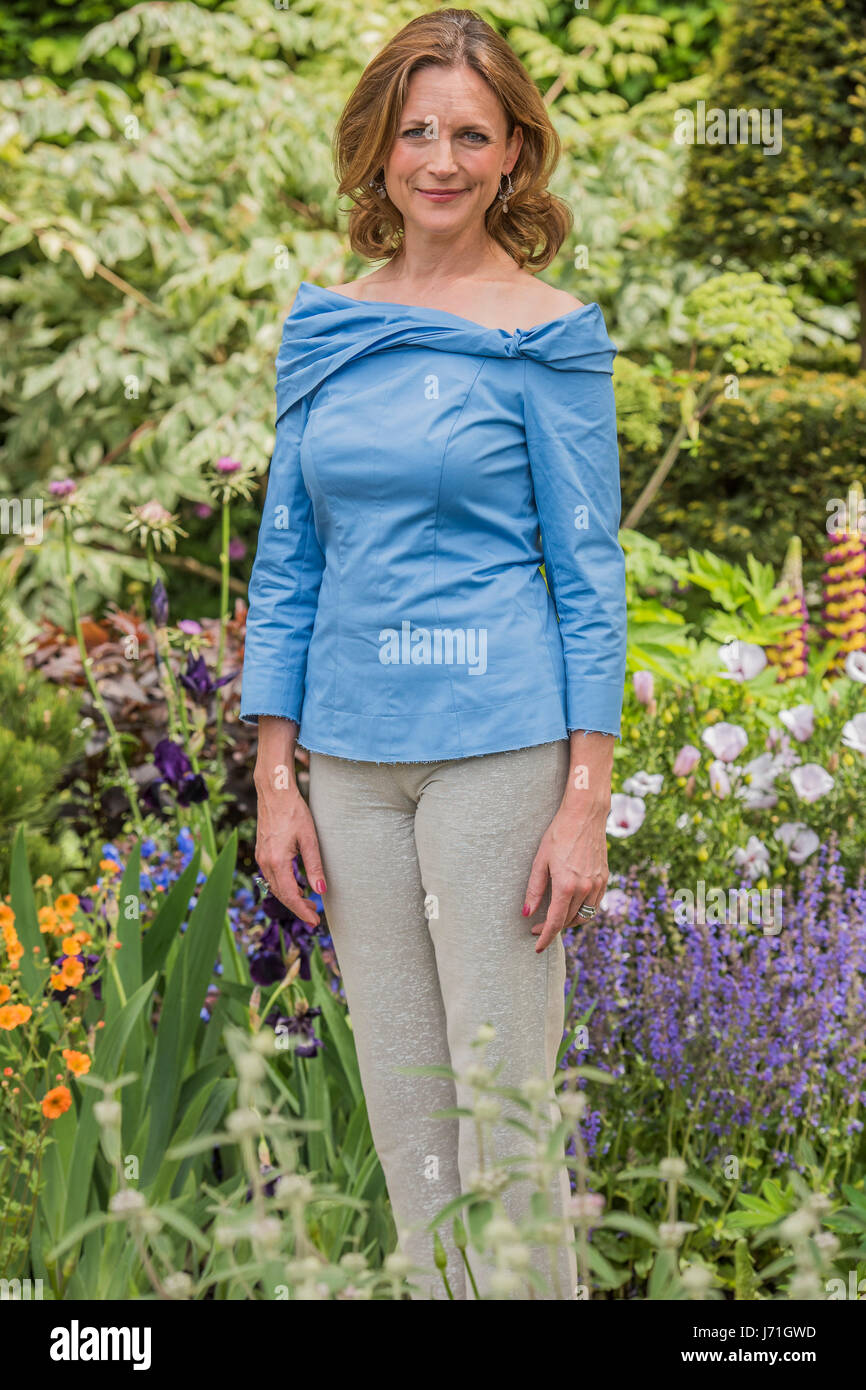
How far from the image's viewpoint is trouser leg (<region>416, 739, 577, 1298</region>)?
148 cm

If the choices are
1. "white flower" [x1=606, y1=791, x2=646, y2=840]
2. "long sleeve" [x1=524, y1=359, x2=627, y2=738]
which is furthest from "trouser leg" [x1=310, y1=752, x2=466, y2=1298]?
"white flower" [x1=606, y1=791, x2=646, y2=840]

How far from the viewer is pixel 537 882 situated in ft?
4.86

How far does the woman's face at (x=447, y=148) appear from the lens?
1.49m

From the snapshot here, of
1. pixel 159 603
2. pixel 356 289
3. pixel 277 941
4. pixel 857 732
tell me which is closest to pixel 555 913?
pixel 277 941

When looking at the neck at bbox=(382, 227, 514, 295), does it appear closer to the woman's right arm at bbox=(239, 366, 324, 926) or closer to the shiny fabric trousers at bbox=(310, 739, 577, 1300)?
the woman's right arm at bbox=(239, 366, 324, 926)

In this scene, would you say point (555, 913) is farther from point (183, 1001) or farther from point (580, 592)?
point (183, 1001)

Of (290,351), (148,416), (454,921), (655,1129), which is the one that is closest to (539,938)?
(454,921)

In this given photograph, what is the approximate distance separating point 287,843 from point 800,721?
1375 millimetres

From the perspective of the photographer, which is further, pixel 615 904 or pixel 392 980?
pixel 615 904

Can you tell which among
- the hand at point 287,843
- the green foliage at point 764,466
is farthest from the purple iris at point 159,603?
the green foliage at point 764,466

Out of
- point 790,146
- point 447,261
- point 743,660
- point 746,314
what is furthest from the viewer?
point 790,146

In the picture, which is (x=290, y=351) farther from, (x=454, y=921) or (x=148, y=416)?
(x=148, y=416)

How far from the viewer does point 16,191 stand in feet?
17.3

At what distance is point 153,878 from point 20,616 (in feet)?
6.59
